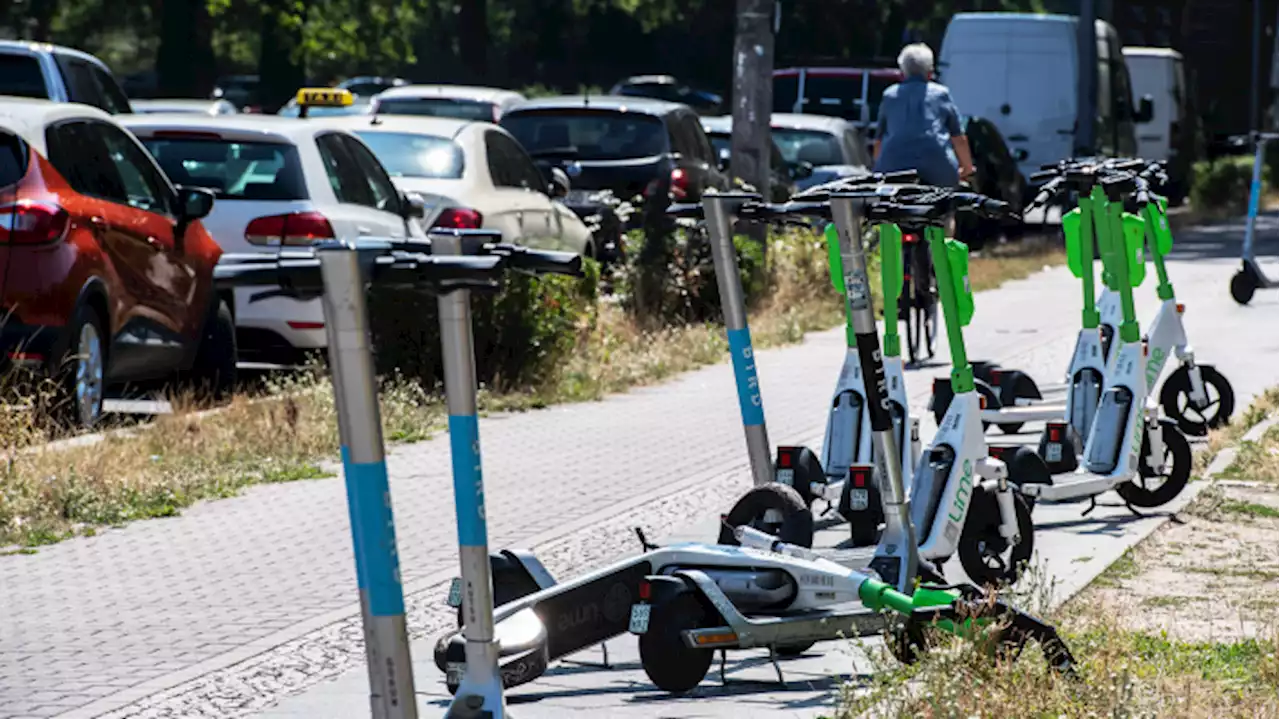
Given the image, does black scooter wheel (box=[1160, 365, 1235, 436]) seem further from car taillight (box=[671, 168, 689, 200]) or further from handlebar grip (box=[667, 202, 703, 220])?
car taillight (box=[671, 168, 689, 200])

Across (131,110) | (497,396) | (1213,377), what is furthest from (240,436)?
(131,110)

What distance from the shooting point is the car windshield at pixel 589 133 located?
59.5 ft

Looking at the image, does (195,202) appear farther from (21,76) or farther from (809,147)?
(809,147)

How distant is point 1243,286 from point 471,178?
666 centimetres

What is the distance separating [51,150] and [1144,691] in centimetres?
668

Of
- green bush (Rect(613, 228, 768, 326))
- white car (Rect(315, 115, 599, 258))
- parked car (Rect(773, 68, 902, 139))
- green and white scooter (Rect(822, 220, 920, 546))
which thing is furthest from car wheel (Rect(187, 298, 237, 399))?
parked car (Rect(773, 68, 902, 139))

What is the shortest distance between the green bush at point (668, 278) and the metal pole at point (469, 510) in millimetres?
10930

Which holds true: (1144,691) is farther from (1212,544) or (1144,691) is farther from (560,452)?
(560,452)

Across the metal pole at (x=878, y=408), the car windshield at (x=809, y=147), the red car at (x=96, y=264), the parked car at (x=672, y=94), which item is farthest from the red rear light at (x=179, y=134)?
the parked car at (x=672, y=94)

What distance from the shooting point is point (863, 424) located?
27.9 ft

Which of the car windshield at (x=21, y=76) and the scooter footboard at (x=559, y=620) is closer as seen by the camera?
the scooter footboard at (x=559, y=620)

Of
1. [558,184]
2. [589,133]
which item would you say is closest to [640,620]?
[558,184]

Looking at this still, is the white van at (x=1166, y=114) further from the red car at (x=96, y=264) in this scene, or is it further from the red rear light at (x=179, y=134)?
the red car at (x=96, y=264)

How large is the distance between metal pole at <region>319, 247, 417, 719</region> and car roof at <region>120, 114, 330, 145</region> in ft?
29.7
